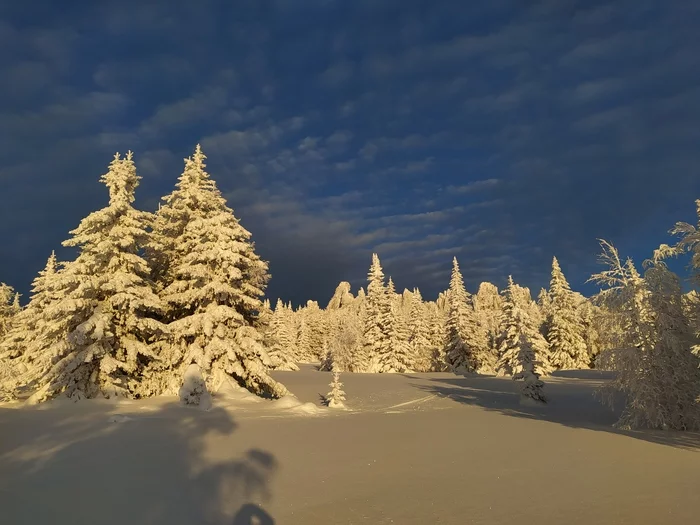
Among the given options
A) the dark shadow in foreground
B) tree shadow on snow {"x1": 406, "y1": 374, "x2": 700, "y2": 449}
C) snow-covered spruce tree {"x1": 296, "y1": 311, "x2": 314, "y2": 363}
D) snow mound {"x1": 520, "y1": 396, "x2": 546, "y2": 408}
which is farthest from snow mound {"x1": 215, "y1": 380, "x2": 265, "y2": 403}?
snow-covered spruce tree {"x1": 296, "y1": 311, "x2": 314, "y2": 363}

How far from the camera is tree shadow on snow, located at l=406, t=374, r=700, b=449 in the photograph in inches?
527

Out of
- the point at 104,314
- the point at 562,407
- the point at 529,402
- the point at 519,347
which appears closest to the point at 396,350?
the point at 519,347

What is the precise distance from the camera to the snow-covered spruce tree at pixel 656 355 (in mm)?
A: 14422

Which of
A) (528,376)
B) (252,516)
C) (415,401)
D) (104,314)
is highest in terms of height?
(104,314)

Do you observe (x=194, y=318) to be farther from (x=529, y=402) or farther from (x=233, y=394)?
(x=529, y=402)

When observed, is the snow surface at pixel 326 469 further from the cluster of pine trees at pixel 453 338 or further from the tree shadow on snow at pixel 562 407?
the cluster of pine trees at pixel 453 338

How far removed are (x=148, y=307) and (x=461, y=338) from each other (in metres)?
39.3

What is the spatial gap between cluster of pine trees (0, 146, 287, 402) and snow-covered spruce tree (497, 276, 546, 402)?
13.3 m

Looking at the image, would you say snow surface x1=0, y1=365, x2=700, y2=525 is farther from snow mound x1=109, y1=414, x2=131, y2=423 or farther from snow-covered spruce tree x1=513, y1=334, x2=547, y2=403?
snow-covered spruce tree x1=513, y1=334, x2=547, y2=403

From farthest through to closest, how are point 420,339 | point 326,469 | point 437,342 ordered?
point 437,342
point 420,339
point 326,469

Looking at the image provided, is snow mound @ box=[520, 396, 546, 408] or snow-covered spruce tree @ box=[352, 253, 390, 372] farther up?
snow-covered spruce tree @ box=[352, 253, 390, 372]

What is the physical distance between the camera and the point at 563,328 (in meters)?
56.7

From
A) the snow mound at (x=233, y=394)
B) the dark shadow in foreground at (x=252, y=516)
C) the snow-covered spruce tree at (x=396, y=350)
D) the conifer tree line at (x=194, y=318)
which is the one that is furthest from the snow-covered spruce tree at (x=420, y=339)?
the dark shadow in foreground at (x=252, y=516)

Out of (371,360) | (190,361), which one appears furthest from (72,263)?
(371,360)
